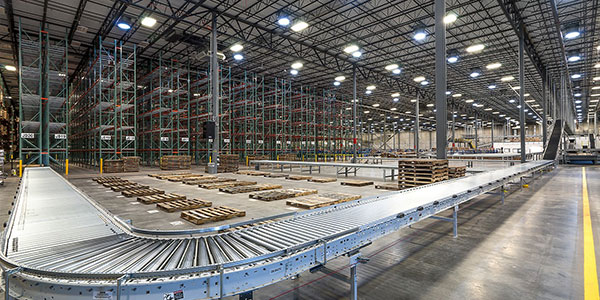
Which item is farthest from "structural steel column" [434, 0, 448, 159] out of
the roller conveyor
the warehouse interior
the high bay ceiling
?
the high bay ceiling

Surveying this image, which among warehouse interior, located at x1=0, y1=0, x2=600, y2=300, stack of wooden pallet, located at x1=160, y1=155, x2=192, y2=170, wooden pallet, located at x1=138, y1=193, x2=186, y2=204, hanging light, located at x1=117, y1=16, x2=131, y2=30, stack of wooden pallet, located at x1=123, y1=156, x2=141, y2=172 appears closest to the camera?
warehouse interior, located at x1=0, y1=0, x2=600, y2=300

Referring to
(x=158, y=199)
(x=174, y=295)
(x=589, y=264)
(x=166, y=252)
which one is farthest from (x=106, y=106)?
(x=589, y=264)

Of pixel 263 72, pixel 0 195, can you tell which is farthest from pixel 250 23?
pixel 0 195

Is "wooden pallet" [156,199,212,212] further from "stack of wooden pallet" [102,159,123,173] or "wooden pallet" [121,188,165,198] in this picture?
"stack of wooden pallet" [102,159,123,173]

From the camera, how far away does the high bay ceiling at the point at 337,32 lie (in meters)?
14.6

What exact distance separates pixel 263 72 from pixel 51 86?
51.5 ft

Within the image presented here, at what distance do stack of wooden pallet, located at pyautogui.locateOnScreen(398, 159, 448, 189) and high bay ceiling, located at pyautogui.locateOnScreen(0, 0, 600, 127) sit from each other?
9.96m

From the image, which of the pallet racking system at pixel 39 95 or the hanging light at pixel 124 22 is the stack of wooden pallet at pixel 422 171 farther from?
the pallet racking system at pixel 39 95

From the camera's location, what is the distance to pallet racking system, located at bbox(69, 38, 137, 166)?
16.5m

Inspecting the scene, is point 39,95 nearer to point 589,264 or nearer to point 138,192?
point 138,192

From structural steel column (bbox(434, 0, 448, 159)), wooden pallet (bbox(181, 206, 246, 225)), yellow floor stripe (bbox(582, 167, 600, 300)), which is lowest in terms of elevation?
yellow floor stripe (bbox(582, 167, 600, 300))

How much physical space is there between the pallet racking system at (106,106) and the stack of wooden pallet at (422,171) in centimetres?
1602

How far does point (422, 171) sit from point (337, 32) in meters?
13.3

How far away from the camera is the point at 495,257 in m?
3.96
